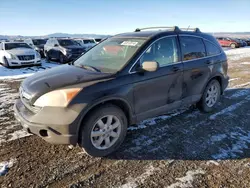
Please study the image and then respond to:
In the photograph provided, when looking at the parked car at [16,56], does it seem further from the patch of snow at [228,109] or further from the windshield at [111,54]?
the patch of snow at [228,109]

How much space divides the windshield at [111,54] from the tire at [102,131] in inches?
27.0

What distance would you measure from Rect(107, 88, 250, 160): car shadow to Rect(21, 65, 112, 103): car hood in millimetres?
1273

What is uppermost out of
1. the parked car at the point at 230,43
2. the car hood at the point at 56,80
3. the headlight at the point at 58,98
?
the parked car at the point at 230,43

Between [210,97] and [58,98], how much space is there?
375 cm

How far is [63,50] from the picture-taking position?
1368 cm

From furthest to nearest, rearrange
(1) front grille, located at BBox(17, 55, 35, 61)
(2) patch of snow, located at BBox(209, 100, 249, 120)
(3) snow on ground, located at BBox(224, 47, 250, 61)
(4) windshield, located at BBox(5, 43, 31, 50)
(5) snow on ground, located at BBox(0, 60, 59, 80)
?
1. (3) snow on ground, located at BBox(224, 47, 250, 61)
2. (4) windshield, located at BBox(5, 43, 31, 50)
3. (1) front grille, located at BBox(17, 55, 35, 61)
4. (5) snow on ground, located at BBox(0, 60, 59, 80)
5. (2) patch of snow, located at BBox(209, 100, 249, 120)

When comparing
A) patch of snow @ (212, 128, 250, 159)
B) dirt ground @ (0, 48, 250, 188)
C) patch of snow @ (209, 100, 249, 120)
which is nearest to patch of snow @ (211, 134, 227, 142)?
dirt ground @ (0, 48, 250, 188)

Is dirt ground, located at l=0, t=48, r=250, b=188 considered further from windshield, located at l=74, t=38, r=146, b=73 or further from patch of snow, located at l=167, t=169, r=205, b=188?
windshield, located at l=74, t=38, r=146, b=73

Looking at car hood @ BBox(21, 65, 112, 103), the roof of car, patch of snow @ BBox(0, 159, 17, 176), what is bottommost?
patch of snow @ BBox(0, 159, 17, 176)

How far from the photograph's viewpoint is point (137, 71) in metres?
3.44

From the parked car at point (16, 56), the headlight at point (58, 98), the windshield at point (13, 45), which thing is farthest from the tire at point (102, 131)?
the windshield at point (13, 45)

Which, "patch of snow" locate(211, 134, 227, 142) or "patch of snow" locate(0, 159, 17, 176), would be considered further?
"patch of snow" locate(211, 134, 227, 142)

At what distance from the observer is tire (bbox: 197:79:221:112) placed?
4.95 metres

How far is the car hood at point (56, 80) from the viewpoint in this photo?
3.02 meters
